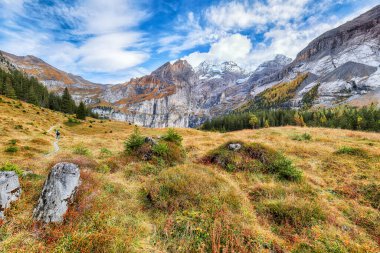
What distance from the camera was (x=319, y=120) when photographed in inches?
4144

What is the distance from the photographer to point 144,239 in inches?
251

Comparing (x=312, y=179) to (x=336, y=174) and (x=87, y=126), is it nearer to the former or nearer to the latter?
(x=336, y=174)

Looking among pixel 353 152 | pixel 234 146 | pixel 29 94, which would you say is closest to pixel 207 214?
pixel 234 146

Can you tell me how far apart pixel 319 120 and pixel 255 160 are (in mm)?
115952

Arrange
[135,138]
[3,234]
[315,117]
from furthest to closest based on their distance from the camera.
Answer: [315,117] → [135,138] → [3,234]

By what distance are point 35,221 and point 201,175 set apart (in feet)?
23.8

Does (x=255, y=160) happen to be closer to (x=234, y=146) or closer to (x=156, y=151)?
(x=234, y=146)

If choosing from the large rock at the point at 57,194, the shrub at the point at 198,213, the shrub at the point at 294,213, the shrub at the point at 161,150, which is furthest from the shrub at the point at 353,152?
the large rock at the point at 57,194

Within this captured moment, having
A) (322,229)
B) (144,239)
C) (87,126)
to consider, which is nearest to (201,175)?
(144,239)

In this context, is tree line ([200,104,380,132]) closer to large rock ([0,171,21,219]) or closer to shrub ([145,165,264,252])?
shrub ([145,165,264,252])

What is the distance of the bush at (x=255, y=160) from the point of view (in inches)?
476

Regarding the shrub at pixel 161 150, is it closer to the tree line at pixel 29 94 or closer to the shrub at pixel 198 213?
the shrub at pixel 198 213

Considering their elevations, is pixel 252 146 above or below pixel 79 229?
above

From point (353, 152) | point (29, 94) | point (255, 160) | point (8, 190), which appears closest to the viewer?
point (8, 190)
